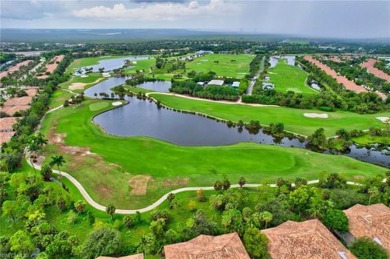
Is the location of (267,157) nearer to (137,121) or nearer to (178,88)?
(137,121)

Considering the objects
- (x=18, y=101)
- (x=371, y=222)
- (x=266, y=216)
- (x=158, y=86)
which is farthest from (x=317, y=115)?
(x=18, y=101)

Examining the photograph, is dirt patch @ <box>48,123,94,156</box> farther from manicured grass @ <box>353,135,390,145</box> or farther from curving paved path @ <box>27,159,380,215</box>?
manicured grass @ <box>353,135,390,145</box>

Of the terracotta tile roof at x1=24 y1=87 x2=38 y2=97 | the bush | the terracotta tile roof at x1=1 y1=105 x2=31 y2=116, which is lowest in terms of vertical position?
the bush

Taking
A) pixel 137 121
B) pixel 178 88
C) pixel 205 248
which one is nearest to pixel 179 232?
pixel 205 248

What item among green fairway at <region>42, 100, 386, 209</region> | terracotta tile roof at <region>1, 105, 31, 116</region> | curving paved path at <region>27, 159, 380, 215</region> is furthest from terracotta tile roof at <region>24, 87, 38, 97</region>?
curving paved path at <region>27, 159, 380, 215</region>


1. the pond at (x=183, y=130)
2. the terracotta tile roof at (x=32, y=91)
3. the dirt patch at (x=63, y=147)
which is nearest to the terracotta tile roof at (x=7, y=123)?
the dirt patch at (x=63, y=147)

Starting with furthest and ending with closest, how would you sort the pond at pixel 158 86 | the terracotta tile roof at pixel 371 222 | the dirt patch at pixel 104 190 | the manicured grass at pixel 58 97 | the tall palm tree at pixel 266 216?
A: the pond at pixel 158 86, the manicured grass at pixel 58 97, the dirt patch at pixel 104 190, the tall palm tree at pixel 266 216, the terracotta tile roof at pixel 371 222

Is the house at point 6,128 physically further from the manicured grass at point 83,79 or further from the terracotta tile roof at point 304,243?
the terracotta tile roof at point 304,243
